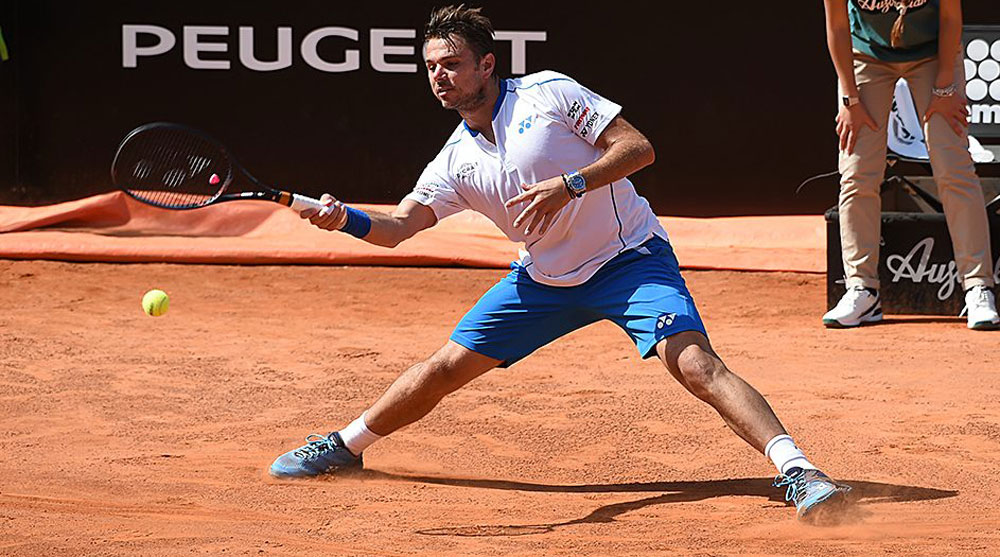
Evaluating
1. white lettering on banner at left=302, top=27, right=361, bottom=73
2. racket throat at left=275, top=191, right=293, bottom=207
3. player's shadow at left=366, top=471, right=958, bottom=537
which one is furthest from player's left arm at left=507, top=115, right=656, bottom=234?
white lettering on banner at left=302, top=27, right=361, bottom=73

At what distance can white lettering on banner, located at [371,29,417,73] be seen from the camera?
30.5 ft

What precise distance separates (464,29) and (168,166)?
130 centimetres

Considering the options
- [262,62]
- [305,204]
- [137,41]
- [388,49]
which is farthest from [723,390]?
[137,41]

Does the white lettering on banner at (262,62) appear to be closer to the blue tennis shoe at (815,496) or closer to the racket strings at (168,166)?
the racket strings at (168,166)

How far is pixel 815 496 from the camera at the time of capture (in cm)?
356

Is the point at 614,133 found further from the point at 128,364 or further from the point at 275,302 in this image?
the point at 275,302

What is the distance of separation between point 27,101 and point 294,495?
6.18 m

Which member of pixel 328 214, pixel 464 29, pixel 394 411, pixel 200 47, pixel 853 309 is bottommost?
pixel 853 309

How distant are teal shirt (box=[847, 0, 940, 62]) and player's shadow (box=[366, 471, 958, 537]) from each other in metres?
2.89

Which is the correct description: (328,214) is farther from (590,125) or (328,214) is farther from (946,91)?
(946,91)

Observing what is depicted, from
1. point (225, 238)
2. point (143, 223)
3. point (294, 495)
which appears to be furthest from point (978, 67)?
point (294, 495)

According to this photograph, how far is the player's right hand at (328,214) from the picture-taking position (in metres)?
3.98

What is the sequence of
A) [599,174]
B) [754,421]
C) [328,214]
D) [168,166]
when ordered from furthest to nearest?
[168,166]
[328,214]
[599,174]
[754,421]

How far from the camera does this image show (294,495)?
404 cm
